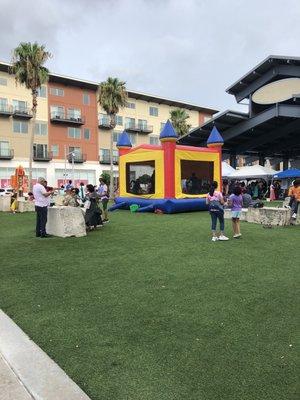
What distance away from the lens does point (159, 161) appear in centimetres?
1759

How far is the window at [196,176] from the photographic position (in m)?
17.9

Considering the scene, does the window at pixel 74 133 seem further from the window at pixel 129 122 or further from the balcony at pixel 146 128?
the balcony at pixel 146 128

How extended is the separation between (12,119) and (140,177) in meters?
33.2

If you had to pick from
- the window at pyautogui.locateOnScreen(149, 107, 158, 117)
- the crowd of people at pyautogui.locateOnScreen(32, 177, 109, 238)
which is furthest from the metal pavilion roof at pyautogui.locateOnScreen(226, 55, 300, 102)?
the window at pyautogui.locateOnScreen(149, 107, 158, 117)

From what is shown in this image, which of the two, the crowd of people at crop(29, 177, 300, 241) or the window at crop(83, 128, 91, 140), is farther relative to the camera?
the window at crop(83, 128, 91, 140)

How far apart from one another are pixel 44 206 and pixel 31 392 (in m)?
8.13

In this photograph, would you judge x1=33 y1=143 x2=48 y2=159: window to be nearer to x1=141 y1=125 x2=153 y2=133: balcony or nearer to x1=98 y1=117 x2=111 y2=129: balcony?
x1=98 y1=117 x2=111 y2=129: balcony

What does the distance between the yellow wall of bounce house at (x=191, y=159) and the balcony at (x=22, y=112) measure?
112 feet

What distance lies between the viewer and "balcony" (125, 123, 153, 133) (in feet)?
187

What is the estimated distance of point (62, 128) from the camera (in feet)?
168

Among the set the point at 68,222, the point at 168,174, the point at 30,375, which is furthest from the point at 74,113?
the point at 30,375

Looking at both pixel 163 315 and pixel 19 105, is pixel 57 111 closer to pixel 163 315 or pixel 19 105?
pixel 19 105

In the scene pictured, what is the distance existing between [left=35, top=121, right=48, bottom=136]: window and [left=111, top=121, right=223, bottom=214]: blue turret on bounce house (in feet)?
105

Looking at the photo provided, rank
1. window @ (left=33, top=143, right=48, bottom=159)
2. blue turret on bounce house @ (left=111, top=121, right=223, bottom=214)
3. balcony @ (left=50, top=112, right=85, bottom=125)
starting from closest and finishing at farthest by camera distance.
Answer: blue turret on bounce house @ (left=111, top=121, right=223, bottom=214) < window @ (left=33, top=143, right=48, bottom=159) < balcony @ (left=50, top=112, right=85, bottom=125)
